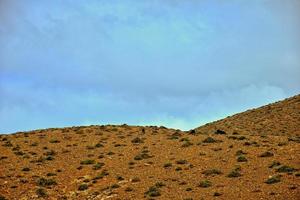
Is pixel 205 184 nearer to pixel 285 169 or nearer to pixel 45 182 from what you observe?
pixel 285 169

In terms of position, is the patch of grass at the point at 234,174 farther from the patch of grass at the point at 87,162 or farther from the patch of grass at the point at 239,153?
the patch of grass at the point at 87,162

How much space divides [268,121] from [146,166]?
38.3m

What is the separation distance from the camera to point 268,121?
78.9 metres

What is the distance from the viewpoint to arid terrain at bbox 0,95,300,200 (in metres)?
36.5

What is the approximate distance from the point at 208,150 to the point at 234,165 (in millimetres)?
6846

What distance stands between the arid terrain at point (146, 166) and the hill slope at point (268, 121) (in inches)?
666

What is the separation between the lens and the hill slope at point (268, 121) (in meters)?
72.8

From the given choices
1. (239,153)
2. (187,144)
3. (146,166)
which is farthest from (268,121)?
(146,166)

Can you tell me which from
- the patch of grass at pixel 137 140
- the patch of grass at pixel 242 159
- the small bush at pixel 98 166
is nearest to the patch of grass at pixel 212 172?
the patch of grass at pixel 242 159

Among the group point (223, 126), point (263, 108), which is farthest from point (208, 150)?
point (263, 108)

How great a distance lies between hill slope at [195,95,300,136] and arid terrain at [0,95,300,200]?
16915mm

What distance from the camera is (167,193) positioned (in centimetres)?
3644

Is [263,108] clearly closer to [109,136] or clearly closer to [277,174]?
[109,136]

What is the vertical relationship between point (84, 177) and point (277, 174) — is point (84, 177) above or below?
above
